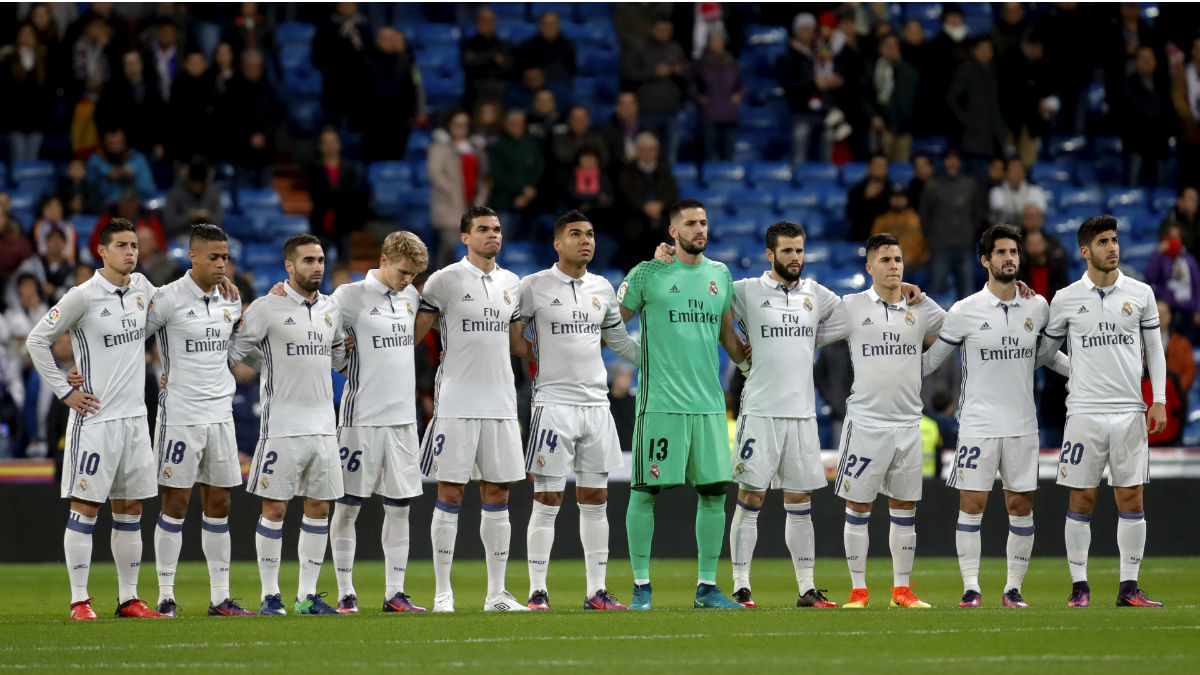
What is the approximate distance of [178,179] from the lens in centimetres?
2203

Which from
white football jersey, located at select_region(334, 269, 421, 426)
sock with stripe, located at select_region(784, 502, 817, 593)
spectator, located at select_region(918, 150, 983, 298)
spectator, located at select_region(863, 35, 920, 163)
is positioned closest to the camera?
white football jersey, located at select_region(334, 269, 421, 426)

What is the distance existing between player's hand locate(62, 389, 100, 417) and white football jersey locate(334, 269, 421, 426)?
1704 millimetres

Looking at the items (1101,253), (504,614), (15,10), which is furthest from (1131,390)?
(15,10)

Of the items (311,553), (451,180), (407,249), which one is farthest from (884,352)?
(451,180)

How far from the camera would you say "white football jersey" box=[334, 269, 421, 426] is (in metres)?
12.2

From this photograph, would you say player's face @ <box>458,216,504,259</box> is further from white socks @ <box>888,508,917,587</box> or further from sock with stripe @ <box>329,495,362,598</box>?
white socks @ <box>888,508,917,587</box>

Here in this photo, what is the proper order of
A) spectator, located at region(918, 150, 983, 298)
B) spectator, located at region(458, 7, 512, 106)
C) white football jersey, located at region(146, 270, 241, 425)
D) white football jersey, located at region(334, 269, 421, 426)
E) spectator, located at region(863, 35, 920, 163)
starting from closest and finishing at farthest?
white football jersey, located at region(146, 270, 241, 425) → white football jersey, located at region(334, 269, 421, 426) → spectator, located at region(918, 150, 983, 298) → spectator, located at region(458, 7, 512, 106) → spectator, located at region(863, 35, 920, 163)

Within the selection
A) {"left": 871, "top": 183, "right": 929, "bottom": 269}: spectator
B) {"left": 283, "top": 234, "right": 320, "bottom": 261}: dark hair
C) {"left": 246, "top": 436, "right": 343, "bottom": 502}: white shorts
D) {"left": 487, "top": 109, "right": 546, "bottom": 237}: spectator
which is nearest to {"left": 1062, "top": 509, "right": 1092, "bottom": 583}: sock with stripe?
{"left": 246, "top": 436, "right": 343, "bottom": 502}: white shorts

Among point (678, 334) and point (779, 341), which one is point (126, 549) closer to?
point (678, 334)

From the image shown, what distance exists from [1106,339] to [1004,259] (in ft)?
2.95

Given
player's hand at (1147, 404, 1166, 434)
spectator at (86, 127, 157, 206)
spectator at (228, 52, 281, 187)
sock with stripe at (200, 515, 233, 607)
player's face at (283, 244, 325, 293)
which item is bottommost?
sock with stripe at (200, 515, 233, 607)

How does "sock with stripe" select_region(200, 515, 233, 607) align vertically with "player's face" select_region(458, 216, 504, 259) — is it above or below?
below

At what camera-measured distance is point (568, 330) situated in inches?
487

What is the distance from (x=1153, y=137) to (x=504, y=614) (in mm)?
16515
